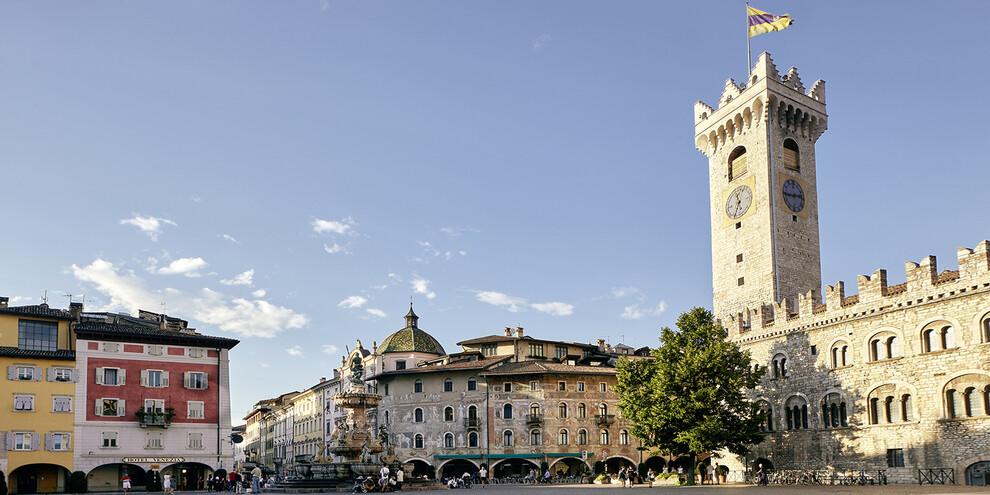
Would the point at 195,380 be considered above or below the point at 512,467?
above

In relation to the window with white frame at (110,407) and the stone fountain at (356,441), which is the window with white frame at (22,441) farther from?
the stone fountain at (356,441)

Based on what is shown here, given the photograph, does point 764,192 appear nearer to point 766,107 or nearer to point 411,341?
point 766,107

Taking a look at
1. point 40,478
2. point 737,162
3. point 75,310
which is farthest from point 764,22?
point 40,478

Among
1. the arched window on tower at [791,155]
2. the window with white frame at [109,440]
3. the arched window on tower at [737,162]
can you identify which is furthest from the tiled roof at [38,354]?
the arched window on tower at [791,155]

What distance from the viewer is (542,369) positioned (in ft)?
216

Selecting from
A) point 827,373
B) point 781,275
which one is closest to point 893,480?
point 827,373

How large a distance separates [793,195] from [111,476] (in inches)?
1851

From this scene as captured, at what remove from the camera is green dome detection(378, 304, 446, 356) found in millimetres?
81312

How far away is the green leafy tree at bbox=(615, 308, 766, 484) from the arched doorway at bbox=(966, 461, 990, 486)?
1043 cm

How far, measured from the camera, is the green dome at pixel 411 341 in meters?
81.3

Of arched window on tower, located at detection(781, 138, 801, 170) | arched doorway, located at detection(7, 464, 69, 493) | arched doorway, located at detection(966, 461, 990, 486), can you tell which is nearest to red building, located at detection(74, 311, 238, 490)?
arched doorway, located at detection(7, 464, 69, 493)

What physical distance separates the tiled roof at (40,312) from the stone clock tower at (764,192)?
137 ft

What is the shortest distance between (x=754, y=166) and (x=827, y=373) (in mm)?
17666

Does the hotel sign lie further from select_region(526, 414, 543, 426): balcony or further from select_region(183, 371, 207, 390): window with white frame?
select_region(526, 414, 543, 426): balcony
